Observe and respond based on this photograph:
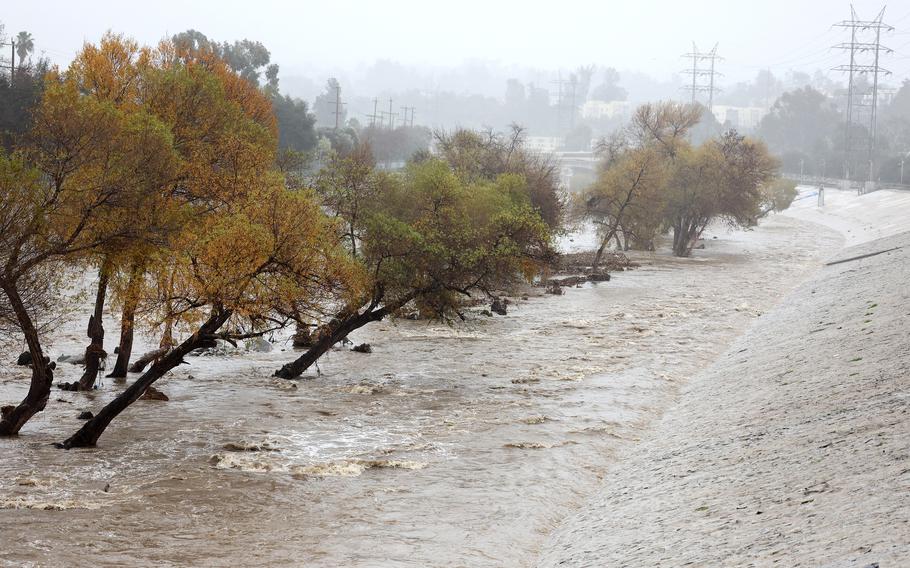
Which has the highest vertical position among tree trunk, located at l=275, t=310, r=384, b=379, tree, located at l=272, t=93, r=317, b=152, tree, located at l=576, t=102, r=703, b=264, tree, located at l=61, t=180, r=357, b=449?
tree, located at l=272, t=93, r=317, b=152

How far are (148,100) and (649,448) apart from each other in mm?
21001

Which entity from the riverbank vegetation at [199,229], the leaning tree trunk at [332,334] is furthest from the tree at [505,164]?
the leaning tree trunk at [332,334]

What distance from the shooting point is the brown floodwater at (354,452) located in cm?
1956

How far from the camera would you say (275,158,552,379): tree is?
37281 millimetres

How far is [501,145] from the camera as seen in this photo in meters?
79.1

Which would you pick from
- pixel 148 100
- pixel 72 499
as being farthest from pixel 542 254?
pixel 72 499

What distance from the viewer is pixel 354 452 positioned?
87.3 ft

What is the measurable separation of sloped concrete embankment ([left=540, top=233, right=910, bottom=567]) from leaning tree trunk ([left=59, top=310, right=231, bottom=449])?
34.8ft

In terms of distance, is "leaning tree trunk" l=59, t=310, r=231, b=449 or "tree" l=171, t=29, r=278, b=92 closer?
"leaning tree trunk" l=59, t=310, r=231, b=449

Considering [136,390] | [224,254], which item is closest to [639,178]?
[224,254]

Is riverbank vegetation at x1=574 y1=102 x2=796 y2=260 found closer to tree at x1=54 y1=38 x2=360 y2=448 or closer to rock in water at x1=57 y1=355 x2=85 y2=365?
rock in water at x1=57 y1=355 x2=85 y2=365

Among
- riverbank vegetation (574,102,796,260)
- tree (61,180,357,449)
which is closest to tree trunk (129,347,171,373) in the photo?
tree (61,180,357,449)

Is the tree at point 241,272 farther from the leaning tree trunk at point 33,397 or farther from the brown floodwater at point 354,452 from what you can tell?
the brown floodwater at point 354,452

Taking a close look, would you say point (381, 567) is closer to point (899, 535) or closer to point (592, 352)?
point (899, 535)
